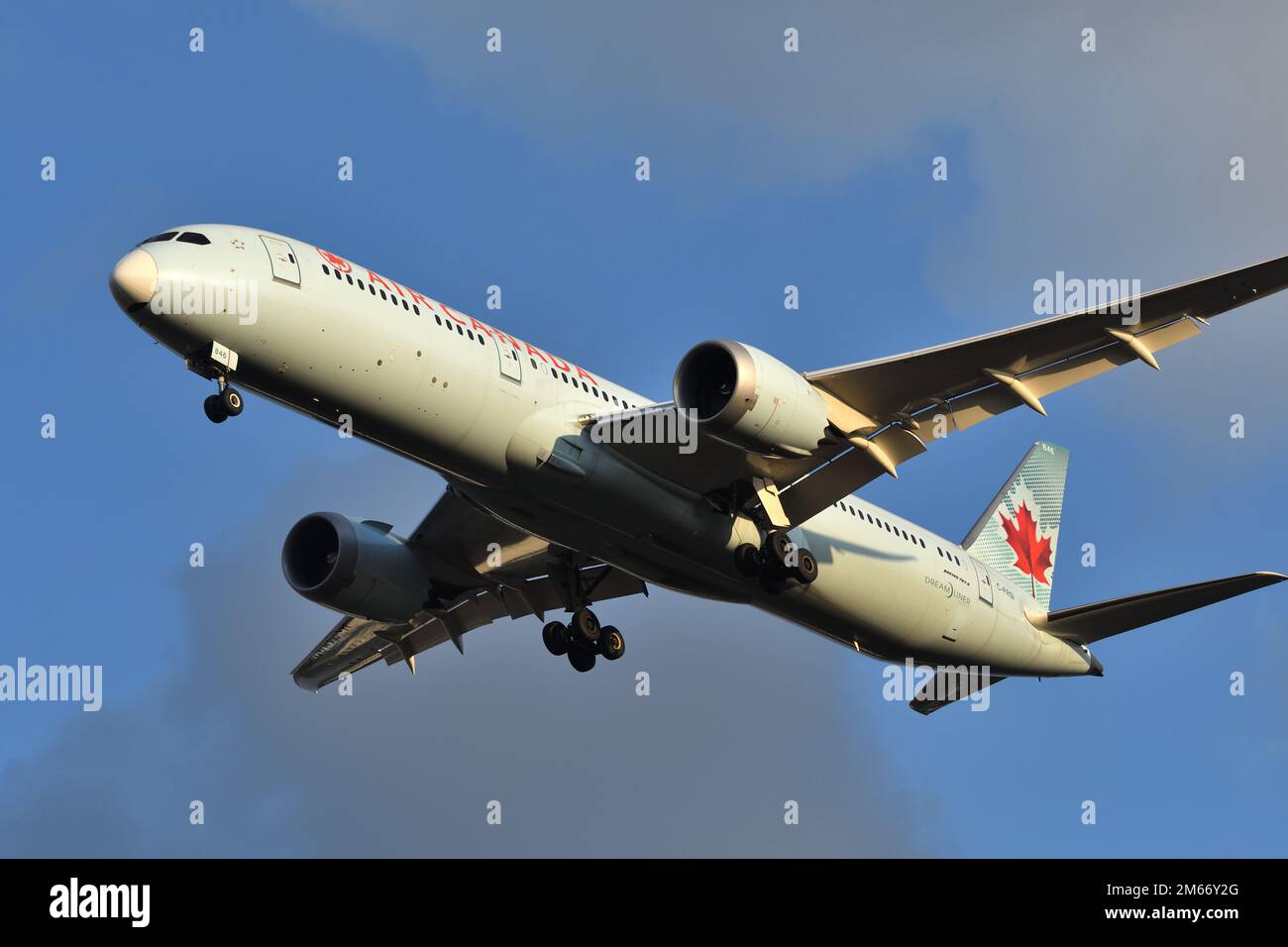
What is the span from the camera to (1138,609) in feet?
115

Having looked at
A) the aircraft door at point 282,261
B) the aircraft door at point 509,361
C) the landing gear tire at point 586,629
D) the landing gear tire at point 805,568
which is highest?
the aircraft door at point 282,261

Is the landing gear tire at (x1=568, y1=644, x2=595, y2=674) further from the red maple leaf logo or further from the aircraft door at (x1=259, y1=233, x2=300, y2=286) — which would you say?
the red maple leaf logo

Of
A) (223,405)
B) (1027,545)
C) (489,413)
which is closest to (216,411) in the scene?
(223,405)

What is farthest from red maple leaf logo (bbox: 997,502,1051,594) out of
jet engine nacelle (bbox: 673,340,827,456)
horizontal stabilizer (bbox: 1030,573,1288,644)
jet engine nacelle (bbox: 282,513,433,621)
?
jet engine nacelle (bbox: 282,513,433,621)

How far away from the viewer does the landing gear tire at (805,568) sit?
30.8m

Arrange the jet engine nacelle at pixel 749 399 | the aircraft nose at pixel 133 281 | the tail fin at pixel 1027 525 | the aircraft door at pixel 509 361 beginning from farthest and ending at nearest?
the tail fin at pixel 1027 525 < the aircraft door at pixel 509 361 < the jet engine nacelle at pixel 749 399 < the aircraft nose at pixel 133 281

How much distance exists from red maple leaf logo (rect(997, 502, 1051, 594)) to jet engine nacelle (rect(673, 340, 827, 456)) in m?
→ 13.1

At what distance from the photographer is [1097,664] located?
3825 centimetres

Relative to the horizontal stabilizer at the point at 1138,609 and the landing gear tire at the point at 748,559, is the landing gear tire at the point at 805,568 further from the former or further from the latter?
the horizontal stabilizer at the point at 1138,609

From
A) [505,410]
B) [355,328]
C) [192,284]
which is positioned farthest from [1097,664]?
[192,284]

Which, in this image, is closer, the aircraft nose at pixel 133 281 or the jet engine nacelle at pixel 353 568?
the aircraft nose at pixel 133 281

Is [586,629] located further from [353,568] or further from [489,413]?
[489,413]

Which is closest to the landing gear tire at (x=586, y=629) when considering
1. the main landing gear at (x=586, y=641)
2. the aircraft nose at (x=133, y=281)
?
the main landing gear at (x=586, y=641)

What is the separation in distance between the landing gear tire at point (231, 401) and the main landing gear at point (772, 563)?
9619 millimetres
